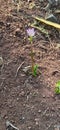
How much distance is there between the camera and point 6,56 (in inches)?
142

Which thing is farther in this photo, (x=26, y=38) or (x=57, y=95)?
(x=26, y=38)

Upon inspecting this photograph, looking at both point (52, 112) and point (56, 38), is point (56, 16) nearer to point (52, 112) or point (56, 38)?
point (56, 38)

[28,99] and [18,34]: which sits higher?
[18,34]

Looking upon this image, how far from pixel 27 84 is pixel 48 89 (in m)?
0.20

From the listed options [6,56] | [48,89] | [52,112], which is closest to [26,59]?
[6,56]

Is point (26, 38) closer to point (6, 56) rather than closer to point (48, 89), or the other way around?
point (6, 56)

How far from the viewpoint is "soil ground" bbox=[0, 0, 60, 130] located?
3.15 meters

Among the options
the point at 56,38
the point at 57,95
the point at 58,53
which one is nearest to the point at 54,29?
the point at 56,38

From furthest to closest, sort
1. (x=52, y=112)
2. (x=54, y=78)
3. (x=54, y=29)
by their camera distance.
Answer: (x=54, y=29), (x=54, y=78), (x=52, y=112)

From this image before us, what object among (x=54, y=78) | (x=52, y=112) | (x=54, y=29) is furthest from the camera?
(x=54, y=29)

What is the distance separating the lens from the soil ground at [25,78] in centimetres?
315

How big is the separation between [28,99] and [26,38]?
2.64 ft

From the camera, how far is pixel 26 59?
361 centimetres

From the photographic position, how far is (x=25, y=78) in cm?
344
